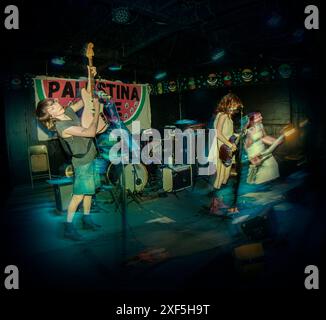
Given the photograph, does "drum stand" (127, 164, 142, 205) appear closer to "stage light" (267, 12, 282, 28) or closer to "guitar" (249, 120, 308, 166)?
"guitar" (249, 120, 308, 166)

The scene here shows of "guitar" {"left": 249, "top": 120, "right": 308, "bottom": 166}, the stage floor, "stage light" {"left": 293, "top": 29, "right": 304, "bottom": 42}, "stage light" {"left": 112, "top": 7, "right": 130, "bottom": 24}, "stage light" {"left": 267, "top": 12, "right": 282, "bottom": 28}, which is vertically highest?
"stage light" {"left": 112, "top": 7, "right": 130, "bottom": 24}

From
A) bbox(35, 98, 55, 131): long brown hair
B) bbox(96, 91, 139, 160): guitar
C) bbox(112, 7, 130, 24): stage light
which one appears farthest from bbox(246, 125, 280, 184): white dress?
bbox(35, 98, 55, 131): long brown hair

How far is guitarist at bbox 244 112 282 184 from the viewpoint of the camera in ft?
27.9

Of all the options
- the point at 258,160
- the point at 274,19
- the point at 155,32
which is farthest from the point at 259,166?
the point at 155,32

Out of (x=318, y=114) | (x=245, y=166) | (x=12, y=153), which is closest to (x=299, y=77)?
(x=318, y=114)

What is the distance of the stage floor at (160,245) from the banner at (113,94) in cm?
397

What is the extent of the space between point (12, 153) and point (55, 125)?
20.0ft

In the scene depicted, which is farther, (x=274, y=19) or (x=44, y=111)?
(x=274, y=19)

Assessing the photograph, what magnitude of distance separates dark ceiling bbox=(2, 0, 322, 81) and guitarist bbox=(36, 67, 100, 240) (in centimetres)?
239

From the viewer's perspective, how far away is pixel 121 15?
20.8ft

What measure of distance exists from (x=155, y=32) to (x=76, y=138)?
4.16 metres

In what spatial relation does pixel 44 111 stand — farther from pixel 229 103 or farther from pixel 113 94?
pixel 113 94

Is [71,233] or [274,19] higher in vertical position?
[274,19]

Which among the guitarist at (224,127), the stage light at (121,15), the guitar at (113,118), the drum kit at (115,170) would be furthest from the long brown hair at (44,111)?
the guitarist at (224,127)
